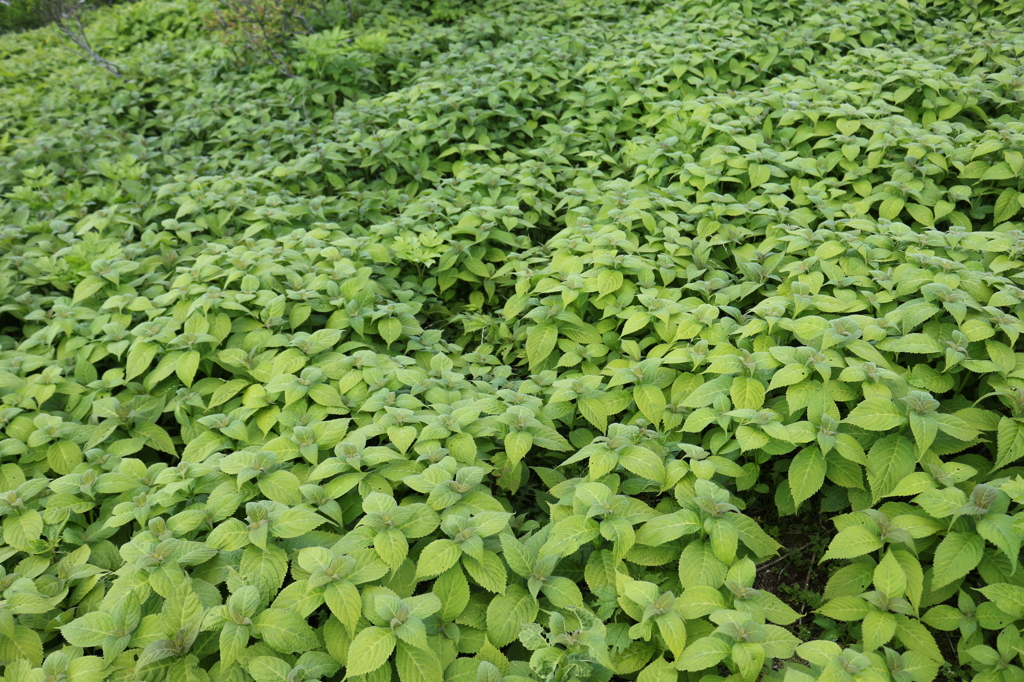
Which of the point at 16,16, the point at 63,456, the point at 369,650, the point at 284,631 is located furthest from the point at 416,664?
the point at 16,16

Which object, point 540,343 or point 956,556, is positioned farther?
point 540,343

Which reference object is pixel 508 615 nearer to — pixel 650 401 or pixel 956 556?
pixel 650 401

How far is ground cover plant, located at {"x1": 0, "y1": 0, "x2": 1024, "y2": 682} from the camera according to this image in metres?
2.10

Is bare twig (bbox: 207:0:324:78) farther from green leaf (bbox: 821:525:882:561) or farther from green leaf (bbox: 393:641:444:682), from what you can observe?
green leaf (bbox: 821:525:882:561)

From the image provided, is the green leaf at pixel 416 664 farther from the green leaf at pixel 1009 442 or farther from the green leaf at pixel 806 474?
the green leaf at pixel 1009 442

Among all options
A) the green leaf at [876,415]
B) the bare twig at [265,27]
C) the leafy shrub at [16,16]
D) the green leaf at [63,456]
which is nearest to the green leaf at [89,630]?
the green leaf at [63,456]

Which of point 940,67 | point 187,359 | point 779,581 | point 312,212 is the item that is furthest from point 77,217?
point 940,67

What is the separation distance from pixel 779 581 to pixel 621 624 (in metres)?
0.93

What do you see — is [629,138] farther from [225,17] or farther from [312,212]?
[225,17]

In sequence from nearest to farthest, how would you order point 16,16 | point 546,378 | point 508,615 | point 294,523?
1. point 508,615
2. point 294,523
3. point 546,378
4. point 16,16

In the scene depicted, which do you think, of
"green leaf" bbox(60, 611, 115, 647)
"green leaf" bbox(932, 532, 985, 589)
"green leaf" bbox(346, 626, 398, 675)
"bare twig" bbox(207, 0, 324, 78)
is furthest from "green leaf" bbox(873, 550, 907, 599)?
"bare twig" bbox(207, 0, 324, 78)

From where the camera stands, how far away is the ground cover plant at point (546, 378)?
210 cm

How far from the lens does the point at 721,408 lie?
8.92 feet

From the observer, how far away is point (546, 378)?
3.31 metres
